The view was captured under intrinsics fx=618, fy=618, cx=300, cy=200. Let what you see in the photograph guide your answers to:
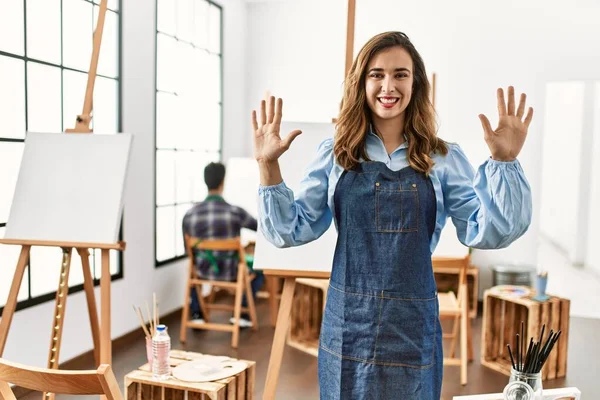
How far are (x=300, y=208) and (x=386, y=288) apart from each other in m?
0.31

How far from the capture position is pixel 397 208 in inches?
63.1

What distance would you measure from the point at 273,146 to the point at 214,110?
437 cm

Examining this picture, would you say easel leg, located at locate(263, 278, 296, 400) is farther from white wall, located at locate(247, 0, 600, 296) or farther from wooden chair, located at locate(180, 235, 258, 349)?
white wall, located at locate(247, 0, 600, 296)

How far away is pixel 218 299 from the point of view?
562 centimetres

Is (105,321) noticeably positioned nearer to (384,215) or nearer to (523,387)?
(384,215)

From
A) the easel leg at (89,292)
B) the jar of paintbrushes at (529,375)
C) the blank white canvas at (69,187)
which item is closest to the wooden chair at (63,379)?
→ the jar of paintbrushes at (529,375)

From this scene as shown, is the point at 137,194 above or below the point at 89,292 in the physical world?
above

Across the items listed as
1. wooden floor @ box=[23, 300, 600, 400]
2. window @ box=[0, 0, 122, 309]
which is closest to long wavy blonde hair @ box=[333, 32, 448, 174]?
wooden floor @ box=[23, 300, 600, 400]

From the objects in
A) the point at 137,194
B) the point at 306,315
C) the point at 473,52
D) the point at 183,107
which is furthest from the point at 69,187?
the point at 473,52

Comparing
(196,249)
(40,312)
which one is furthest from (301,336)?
(40,312)

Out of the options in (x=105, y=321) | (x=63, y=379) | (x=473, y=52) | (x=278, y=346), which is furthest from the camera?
(x=473, y=52)

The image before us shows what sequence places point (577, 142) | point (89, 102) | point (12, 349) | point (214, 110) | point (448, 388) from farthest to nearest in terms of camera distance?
point (214, 110), point (577, 142), point (448, 388), point (12, 349), point (89, 102)

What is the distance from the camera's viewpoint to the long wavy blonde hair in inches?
64.6

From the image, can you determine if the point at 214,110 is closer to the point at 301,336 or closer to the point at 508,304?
the point at 301,336
